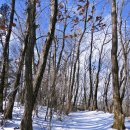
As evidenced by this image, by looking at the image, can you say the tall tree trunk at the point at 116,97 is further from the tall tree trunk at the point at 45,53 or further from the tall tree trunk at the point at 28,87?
the tall tree trunk at the point at 28,87

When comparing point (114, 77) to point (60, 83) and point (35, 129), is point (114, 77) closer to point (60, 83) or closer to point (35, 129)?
point (35, 129)

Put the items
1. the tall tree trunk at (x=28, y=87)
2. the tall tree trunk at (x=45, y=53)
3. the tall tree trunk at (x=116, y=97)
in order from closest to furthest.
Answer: the tall tree trunk at (x=28, y=87) → the tall tree trunk at (x=45, y=53) → the tall tree trunk at (x=116, y=97)

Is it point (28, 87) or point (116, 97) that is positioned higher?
point (116, 97)

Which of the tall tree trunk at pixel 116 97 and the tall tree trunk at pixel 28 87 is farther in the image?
the tall tree trunk at pixel 116 97

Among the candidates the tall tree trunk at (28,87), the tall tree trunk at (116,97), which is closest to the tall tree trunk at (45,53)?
the tall tree trunk at (28,87)

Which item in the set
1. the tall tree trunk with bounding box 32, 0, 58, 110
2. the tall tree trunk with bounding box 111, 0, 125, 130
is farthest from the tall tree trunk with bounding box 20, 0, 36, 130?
the tall tree trunk with bounding box 111, 0, 125, 130

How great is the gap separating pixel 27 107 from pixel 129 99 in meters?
51.6

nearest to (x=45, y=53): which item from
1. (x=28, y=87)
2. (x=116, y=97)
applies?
(x=28, y=87)

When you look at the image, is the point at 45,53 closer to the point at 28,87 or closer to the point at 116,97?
the point at 28,87

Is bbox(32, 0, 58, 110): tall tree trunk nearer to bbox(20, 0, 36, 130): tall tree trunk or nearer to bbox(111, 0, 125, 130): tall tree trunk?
bbox(20, 0, 36, 130): tall tree trunk

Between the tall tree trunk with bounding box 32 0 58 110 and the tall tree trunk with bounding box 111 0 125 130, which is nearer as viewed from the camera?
the tall tree trunk with bounding box 32 0 58 110

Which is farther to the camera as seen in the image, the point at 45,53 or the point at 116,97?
the point at 116,97

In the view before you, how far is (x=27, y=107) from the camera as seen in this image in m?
10.2

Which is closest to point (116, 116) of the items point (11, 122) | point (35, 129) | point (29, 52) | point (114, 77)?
point (114, 77)
